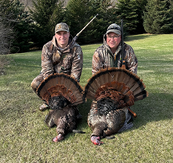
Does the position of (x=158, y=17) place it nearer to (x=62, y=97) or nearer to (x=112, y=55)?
(x=112, y=55)

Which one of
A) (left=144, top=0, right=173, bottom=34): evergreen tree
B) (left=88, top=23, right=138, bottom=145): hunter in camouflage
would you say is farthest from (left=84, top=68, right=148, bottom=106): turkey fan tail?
(left=144, top=0, right=173, bottom=34): evergreen tree

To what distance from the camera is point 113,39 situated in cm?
330

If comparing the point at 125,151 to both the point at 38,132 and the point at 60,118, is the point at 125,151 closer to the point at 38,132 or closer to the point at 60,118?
the point at 60,118

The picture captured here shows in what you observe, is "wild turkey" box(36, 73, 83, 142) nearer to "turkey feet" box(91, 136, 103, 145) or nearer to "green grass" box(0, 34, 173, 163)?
"green grass" box(0, 34, 173, 163)

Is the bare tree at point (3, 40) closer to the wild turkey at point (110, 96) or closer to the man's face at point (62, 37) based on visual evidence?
the man's face at point (62, 37)

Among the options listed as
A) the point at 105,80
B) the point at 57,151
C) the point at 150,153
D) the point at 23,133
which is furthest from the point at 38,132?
the point at 150,153

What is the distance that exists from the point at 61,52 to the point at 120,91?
59.8 inches

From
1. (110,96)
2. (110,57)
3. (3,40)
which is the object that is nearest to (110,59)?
(110,57)

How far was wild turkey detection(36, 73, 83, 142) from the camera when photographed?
2979 mm

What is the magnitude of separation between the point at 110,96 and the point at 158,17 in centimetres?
3251

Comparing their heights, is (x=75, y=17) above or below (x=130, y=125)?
above

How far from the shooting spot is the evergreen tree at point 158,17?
101 feet

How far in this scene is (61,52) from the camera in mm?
3781

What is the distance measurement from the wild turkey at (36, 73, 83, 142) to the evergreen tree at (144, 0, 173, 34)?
31.9m
